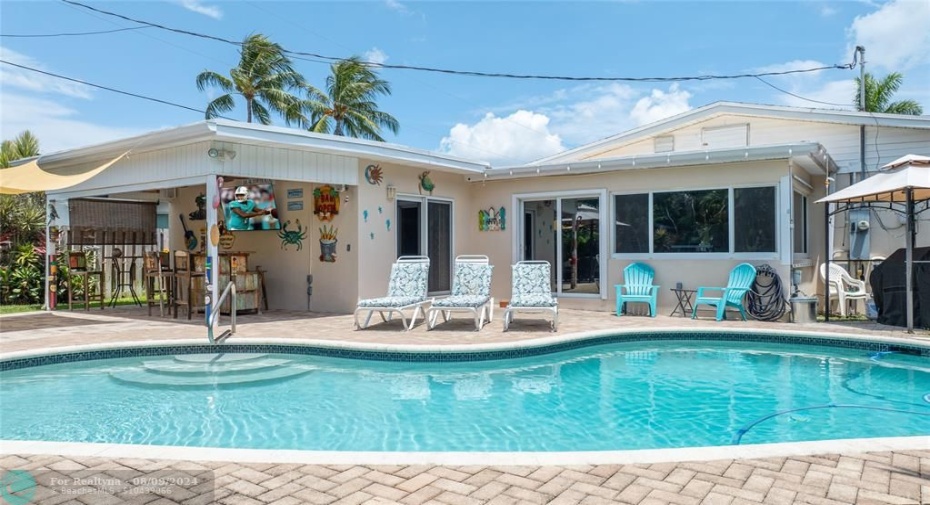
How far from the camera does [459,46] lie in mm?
17766

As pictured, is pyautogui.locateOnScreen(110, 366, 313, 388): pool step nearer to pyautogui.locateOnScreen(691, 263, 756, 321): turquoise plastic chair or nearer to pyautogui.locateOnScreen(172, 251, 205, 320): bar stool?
pyautogui.locateOnScreen(172, 251, 205, 320): bar stool

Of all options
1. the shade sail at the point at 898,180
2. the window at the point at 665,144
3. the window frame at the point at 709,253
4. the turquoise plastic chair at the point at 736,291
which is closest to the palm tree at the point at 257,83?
the window at the point at 665,144

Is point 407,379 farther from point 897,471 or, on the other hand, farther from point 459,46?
point 459,46

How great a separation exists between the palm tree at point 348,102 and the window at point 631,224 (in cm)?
1692

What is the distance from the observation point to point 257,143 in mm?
8602

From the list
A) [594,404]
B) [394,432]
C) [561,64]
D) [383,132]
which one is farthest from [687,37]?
[383,132]

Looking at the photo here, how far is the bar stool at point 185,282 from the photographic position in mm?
9773

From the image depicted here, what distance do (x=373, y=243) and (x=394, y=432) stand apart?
6.25m

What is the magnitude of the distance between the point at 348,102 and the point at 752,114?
56.3 ft

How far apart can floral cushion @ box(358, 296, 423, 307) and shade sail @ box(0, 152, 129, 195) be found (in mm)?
4337

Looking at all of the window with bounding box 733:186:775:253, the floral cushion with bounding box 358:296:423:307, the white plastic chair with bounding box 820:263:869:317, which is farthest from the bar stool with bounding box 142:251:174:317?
the white plastic chair with bounding box 820:263:869:317

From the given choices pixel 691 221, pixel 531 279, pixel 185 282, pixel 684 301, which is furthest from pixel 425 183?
pixel 684 301

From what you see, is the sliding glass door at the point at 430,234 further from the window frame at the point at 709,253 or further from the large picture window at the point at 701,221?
the large picture window at the point at 701,221

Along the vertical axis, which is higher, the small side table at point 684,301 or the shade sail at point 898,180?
the shade sail at point 898,180
